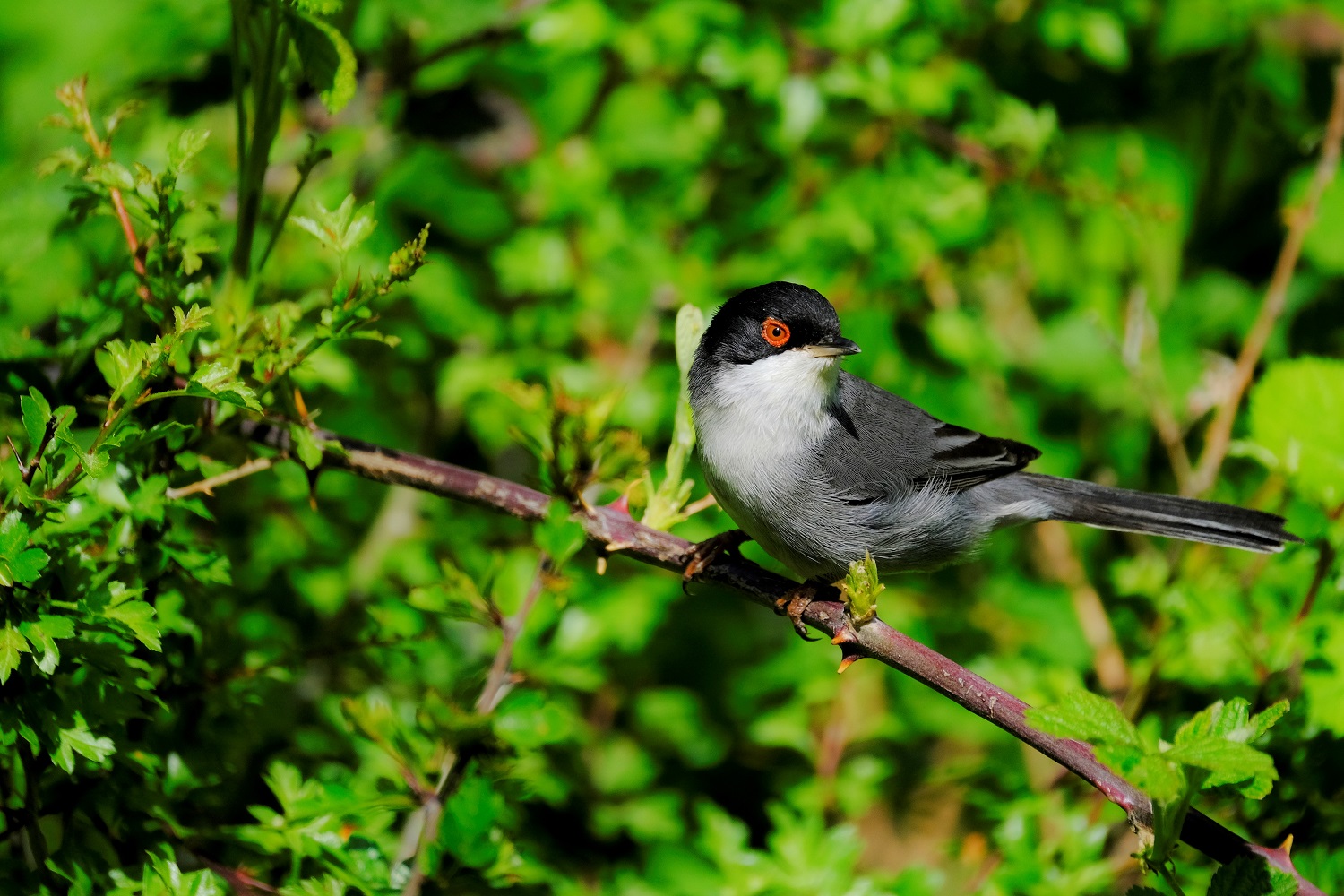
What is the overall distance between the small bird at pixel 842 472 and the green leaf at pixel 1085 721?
3.49 feet

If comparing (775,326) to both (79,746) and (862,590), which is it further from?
(79,746)

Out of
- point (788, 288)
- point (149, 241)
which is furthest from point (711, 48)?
point (149, 241)

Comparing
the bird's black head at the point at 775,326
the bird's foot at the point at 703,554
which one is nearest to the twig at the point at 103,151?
the bird's foot at the point at 703,554

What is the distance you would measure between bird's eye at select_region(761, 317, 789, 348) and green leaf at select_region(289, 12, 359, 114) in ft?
4.85

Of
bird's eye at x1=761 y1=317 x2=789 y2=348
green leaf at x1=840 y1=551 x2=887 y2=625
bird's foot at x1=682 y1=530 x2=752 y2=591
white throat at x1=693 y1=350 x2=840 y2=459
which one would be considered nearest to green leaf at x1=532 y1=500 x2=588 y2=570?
bird's foot at x1=682 y1=530 x2=752 y2=591

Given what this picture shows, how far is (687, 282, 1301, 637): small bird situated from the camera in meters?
2.91

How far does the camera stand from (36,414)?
5.29 ft

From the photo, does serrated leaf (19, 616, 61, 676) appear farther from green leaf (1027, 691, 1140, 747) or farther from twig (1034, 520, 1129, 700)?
twig (1034, 520, 1129, 700)

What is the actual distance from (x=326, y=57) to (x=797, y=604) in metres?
1.53

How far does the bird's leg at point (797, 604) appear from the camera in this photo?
2395 mm

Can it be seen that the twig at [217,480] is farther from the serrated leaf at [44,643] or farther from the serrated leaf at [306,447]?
the serrated leaf at [44,643]

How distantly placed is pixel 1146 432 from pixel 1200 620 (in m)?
1.75

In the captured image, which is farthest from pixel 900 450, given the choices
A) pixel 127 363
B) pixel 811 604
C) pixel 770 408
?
pixel 127 363

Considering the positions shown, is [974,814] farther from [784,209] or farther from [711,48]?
[711,48]
